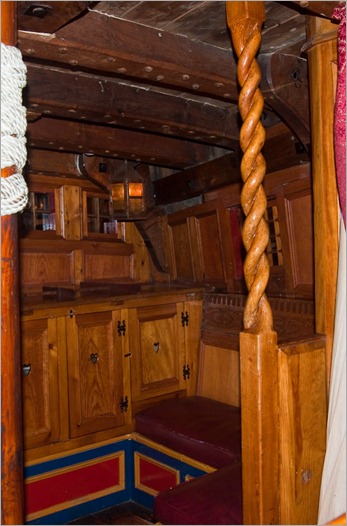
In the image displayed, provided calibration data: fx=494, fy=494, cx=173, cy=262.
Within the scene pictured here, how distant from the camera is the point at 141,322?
12.2ft

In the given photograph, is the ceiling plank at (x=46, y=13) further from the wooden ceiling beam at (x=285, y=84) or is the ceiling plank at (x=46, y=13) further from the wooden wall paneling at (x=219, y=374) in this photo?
the wooden wall paneling at (x=219, y=374)

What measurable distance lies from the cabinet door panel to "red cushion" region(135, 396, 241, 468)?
66 cm

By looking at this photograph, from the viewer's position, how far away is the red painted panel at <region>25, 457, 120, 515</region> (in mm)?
3141

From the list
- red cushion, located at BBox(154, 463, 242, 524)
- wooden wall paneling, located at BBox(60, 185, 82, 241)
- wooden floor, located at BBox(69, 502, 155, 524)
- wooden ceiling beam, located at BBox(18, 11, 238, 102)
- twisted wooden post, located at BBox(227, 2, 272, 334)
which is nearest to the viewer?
twisted wooden post, located at BBox(227, 2, 272, 334)

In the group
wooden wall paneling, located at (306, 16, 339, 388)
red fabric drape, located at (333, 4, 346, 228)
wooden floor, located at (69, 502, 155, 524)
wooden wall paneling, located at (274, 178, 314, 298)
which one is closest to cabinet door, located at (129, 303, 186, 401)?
wooden floor, located at (69, 502, 155, 524)

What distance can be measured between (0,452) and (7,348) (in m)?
0.18

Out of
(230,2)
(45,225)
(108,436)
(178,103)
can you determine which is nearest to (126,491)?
(108,436)

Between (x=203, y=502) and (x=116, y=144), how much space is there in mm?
2738

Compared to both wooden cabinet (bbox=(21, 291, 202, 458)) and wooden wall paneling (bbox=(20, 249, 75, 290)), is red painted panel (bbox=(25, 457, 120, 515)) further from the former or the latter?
wooden wall paneling (bbox=(20, 249, 75, 290))

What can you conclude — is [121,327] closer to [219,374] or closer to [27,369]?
[27,369]

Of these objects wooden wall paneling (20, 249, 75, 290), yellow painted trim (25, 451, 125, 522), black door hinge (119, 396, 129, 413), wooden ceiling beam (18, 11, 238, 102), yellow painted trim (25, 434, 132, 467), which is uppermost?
wooden ceiling beam (18, 11, 238, 102)

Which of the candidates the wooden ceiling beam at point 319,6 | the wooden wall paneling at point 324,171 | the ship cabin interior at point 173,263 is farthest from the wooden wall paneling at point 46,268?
the wooden ceiling beam at point 319,6

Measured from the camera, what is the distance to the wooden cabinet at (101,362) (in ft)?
10.4

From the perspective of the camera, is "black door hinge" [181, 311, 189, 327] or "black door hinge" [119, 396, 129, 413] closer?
"black door hinge" [119, 396, 129, 413]
